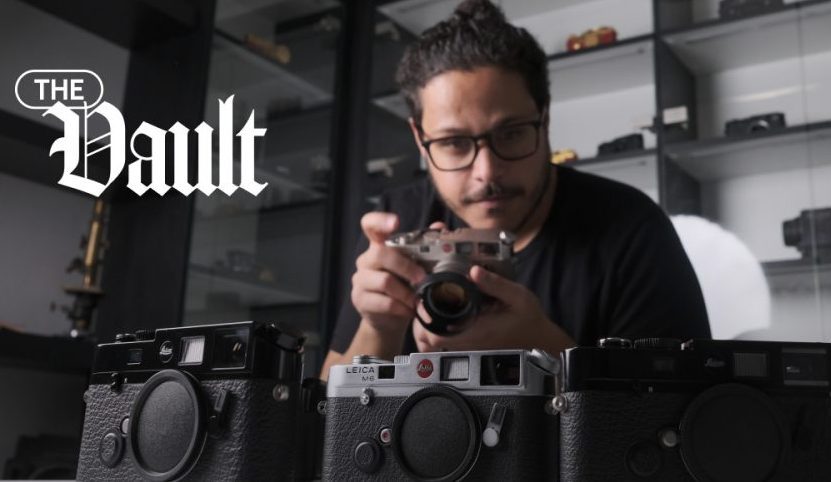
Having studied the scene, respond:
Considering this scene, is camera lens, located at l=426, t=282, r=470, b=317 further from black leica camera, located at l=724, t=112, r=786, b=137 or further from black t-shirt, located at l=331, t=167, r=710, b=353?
black leica camera, located at l=724, t=112, r=786, b=137

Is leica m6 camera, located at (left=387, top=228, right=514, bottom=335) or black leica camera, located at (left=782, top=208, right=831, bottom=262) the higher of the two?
black leica camera, located at (left=782, top=208, right=831, bottom=262)

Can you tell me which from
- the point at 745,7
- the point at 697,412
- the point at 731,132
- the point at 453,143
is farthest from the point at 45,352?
the point at 745,7

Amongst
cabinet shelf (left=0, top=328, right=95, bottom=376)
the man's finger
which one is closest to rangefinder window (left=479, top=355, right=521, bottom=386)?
the man's finger

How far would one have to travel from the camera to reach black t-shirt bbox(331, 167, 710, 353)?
96 centimetres

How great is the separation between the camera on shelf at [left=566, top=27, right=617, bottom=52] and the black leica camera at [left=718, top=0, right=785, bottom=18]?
280 millimetres

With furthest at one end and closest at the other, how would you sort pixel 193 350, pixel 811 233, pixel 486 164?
pixel 811 233, pixel 486 164, pixel 193 350

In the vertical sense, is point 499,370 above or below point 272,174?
below

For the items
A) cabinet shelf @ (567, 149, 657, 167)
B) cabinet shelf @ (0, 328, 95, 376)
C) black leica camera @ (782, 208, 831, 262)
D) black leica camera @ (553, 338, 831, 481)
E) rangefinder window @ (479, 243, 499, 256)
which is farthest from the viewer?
Answer: cabinet shelf @ (567, 149, 657, 167)

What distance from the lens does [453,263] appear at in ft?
2.39

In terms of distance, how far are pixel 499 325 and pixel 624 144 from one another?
57.7 inches

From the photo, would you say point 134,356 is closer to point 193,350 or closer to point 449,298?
point 193,350

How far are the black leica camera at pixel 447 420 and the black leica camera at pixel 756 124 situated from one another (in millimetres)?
1600

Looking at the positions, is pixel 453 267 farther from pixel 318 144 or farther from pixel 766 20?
pixel 318 144

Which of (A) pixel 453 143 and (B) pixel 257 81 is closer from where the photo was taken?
(A) pixel 453 143
